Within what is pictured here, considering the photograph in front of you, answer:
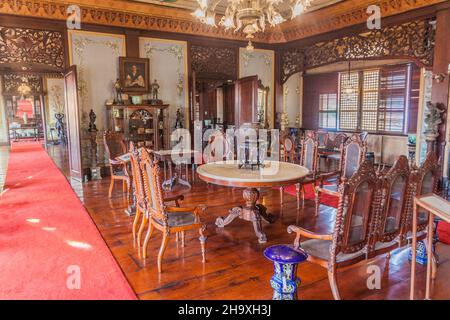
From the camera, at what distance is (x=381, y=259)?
10.1ft

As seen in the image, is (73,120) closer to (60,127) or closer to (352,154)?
(352,154)

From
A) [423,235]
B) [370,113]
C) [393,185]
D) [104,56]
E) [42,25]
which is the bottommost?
[423,235]

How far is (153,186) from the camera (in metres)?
2.80

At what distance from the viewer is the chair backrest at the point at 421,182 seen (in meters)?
2.44

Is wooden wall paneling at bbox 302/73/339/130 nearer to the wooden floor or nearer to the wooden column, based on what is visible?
the wooden column

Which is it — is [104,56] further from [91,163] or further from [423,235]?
[423,235]

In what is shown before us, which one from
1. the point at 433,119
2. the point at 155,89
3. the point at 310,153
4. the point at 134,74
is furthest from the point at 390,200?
the point at 134,74

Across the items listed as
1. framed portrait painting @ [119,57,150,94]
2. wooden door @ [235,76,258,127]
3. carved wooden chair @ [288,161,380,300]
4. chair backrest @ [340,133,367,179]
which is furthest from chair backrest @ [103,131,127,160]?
carved wooden chair @ [288,161,380,300]

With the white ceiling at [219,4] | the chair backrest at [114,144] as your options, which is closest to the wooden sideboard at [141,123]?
the chair backrest at [114,144]

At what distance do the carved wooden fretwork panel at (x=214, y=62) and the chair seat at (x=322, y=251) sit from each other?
5.97m

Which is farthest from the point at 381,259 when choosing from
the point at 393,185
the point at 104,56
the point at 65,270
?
the point at 104,56

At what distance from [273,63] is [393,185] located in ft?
22.7

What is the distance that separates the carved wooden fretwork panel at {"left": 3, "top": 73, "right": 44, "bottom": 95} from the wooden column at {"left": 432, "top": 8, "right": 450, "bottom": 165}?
1452cm

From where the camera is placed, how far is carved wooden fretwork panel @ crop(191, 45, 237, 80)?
7664 mm
